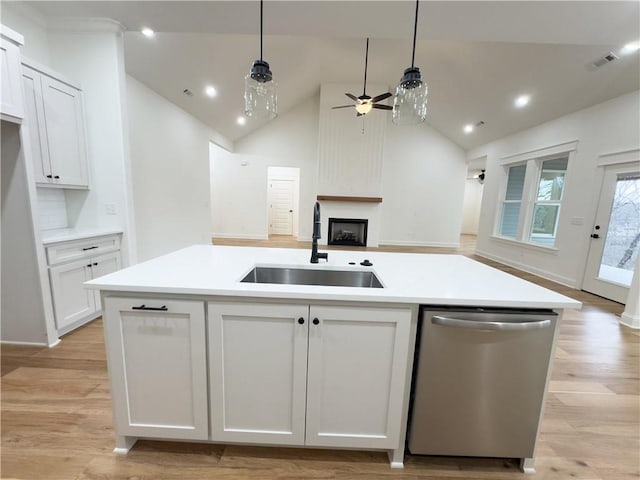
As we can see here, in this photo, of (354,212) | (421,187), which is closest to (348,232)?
(354,212)

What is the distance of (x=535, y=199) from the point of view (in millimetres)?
5242

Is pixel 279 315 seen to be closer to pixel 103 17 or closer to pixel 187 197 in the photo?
pixel 103 17

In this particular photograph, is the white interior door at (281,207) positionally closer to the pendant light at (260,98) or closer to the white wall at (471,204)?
the pendant light at (260,98)

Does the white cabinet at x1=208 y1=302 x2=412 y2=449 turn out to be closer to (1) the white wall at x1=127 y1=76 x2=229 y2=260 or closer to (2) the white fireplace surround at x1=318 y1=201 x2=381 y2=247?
(1) the white wall at x1=127 y1=76 x2=229 y2=260

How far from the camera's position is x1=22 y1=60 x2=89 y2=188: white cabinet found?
215cm

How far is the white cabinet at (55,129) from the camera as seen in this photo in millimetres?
2152

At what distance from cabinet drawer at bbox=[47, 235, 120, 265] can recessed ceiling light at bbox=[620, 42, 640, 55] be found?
5549mm

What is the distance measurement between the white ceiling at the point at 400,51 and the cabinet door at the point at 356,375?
2.54 meters

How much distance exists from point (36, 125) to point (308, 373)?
291 centimetres

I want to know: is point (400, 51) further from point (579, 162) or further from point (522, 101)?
point (579, 162)

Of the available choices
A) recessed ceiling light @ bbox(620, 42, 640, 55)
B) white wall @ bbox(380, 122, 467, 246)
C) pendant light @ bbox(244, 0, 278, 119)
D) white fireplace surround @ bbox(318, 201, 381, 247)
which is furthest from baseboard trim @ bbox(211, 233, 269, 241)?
recessed ceiling light @ bbox(620, 42, 640, 55)

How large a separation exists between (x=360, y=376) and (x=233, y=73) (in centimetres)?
486

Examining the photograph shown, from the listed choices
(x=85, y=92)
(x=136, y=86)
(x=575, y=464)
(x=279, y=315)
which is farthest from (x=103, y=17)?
(x=575, y=464)

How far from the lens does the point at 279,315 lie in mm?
1149
